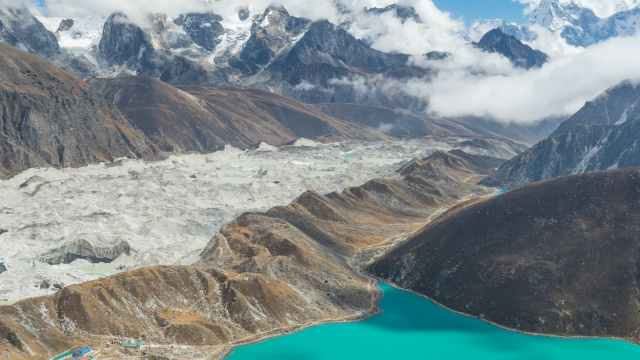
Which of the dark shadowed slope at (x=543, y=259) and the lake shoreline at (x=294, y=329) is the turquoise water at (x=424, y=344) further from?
the dark shadowed slope at (x=543, y=259)

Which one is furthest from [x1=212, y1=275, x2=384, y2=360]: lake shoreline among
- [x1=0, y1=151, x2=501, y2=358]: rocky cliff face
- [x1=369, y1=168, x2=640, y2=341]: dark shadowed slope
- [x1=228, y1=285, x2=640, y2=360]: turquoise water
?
[x1=369, y1=168, x2=640, y2=341]: dark shadowed slope

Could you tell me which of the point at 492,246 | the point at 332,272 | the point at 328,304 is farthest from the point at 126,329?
the point at 492,246

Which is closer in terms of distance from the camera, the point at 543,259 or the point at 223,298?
the point at 223,298

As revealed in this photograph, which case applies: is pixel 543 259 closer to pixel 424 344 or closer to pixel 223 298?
pixel 424 344

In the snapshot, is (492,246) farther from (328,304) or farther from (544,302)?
(328,304)

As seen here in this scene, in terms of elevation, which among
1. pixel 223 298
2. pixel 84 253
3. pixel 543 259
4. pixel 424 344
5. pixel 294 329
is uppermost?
pixel 543 259

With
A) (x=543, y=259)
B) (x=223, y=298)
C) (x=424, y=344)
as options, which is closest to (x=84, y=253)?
(x=223, y=298)

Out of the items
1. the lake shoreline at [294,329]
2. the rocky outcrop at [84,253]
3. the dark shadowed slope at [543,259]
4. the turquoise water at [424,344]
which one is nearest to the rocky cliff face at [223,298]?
the lake shoreline at [294,329]
